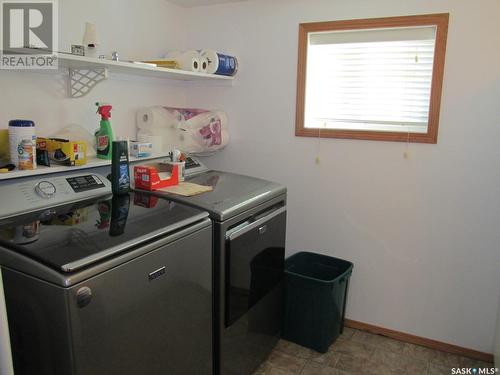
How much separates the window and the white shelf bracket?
1.24 metres

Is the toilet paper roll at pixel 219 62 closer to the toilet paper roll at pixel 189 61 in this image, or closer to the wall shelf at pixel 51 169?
the toilet paper roll at pixel 189 61

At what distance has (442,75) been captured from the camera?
2.31 metres

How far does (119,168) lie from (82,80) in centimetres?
59

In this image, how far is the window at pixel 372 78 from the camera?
237cm

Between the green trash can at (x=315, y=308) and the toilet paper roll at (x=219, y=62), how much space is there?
53.1 inches

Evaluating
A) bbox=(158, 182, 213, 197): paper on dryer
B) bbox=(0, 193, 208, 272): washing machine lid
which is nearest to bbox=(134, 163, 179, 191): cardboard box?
bbox=(158, 182, 213, 197): paper on dryer

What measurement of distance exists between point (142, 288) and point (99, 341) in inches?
8.4

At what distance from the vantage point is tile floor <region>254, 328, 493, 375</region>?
2.36 m

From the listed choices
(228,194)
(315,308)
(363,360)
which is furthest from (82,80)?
(363,360)

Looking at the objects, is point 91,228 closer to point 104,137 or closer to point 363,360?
point 104,137

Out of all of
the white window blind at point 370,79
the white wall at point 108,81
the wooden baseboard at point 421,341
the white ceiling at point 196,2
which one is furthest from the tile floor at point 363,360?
the white ceiling at point 196,2

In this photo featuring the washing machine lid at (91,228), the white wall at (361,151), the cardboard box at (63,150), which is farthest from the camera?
the white wall at (361,151)

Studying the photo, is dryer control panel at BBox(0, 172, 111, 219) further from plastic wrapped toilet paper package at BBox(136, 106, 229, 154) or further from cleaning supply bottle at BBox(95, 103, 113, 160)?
plastic wrapped toilet paper package at BBox(136, 106, 229, 154)

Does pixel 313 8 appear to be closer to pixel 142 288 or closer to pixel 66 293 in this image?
pixel 142 288
